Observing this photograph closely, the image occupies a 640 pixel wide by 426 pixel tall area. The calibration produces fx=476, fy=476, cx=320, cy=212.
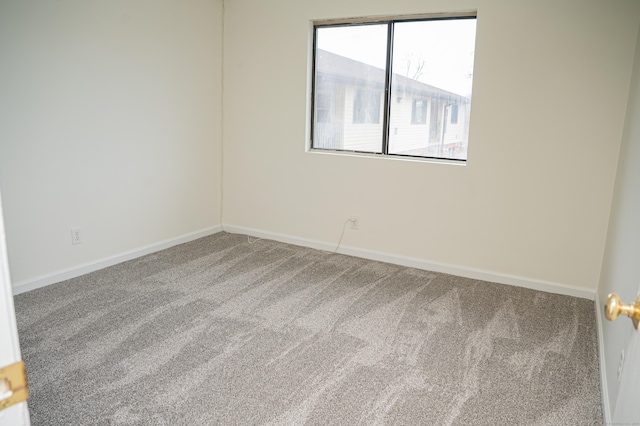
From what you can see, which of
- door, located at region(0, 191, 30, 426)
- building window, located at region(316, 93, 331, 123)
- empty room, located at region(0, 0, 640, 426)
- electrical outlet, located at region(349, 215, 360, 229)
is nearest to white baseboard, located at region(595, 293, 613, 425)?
empty room, located at region(0, 0, 640, 426)

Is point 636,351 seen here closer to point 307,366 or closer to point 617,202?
point 307,366

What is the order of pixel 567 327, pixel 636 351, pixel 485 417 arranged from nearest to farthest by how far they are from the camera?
pixel 636 351 < pixel 485 417 < pixel 567 327

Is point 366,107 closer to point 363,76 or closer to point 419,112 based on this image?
point 363,76

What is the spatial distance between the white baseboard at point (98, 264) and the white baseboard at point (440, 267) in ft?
1.88

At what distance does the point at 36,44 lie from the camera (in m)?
3.05

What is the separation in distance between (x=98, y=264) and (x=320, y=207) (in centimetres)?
190

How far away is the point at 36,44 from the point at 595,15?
362 cm

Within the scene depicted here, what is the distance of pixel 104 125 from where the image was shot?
359 cm

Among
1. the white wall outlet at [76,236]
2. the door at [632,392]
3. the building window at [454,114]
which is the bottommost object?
the white wall outlet at [76,236]

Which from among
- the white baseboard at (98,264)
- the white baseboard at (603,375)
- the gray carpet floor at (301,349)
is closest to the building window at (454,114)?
the gray carpet floor at (301,349)

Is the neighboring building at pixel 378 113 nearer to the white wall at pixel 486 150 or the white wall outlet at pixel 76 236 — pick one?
the white wall at pixel 486 150

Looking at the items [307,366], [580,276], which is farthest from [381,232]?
[307,366]

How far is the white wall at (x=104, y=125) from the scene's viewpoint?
305 centimetres

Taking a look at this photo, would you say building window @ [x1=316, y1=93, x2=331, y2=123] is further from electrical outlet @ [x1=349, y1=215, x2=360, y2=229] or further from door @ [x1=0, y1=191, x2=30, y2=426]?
door @ [x1=0, y1=191, x2=30, y2=426]
